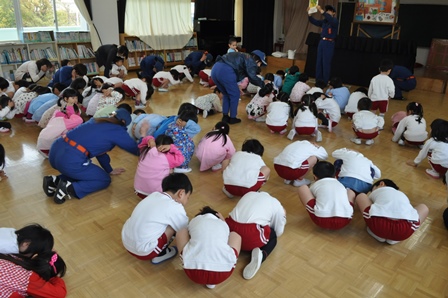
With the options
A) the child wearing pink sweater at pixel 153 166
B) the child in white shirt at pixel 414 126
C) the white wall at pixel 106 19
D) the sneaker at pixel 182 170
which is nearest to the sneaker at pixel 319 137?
the child in white shirt at pixel 414 126

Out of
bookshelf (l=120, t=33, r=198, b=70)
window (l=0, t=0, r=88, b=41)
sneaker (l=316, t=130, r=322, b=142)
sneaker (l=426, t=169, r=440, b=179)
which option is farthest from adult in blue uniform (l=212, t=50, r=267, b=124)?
window (l=0, t=0, r=88, b=41)

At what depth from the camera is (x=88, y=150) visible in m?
3.08

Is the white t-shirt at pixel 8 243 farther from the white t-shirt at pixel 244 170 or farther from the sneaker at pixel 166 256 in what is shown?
the white t-shirt at pixel 244 170

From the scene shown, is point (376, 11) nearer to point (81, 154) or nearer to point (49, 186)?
point (81, 154)

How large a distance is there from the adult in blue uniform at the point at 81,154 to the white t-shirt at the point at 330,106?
2.65 m

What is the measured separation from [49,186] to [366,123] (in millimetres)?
3461

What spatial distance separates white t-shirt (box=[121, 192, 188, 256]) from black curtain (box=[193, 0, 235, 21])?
8.54 m

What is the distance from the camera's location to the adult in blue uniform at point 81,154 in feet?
9.91

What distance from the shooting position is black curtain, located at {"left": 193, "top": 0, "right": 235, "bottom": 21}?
9.68 m

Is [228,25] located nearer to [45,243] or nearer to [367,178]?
[367,178]

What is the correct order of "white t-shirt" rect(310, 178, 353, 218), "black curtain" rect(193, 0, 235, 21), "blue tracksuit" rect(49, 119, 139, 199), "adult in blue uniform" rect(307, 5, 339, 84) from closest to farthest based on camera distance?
1. "white t-shirt" rect(310, 178, 353, 218)
2. "blue tracksuit" rect(49, 119, 139, 199)
3. "adult in blue uniform" rect(307, 5, 339, 84)
4. "black curtain" rect(193, 0, 235, 21)

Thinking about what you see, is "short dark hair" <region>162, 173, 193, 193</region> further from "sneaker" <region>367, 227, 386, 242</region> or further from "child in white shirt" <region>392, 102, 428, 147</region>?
"child in white shirt" <region>392, 102, 428, 147</region>

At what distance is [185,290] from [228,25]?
860 cm

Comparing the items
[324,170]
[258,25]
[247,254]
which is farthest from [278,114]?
[258,25]
